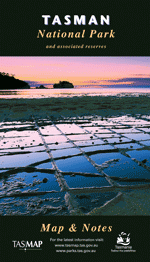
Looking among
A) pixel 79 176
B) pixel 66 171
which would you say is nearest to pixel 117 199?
pixel 79 176

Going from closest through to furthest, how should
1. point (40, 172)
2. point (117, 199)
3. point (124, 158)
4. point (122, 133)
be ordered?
point (117, 199) < point (40, 172) < point (124, 158) < point (122, 133)

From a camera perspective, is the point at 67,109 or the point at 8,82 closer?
the point at 67,109

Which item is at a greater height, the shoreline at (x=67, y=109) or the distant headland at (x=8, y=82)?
the distant headland at (x=8, y=82)

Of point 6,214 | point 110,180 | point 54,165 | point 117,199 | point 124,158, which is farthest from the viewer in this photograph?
point 124,158

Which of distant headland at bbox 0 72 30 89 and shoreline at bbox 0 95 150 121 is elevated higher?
distant headland at bbox 0 72 30 89

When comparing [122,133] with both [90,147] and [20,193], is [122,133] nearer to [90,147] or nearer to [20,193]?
[90,147]

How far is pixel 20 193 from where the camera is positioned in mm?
2803

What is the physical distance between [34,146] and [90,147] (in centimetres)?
145

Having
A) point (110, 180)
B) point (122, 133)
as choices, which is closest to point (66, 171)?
point (110, 180)

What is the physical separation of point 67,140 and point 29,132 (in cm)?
176

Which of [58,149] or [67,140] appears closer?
[58,149]

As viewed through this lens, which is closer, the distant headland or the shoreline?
the shoreline

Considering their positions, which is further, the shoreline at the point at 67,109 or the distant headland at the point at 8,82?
the distant headland at the point at 8,82

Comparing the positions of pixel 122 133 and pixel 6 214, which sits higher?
pixel 122 133
